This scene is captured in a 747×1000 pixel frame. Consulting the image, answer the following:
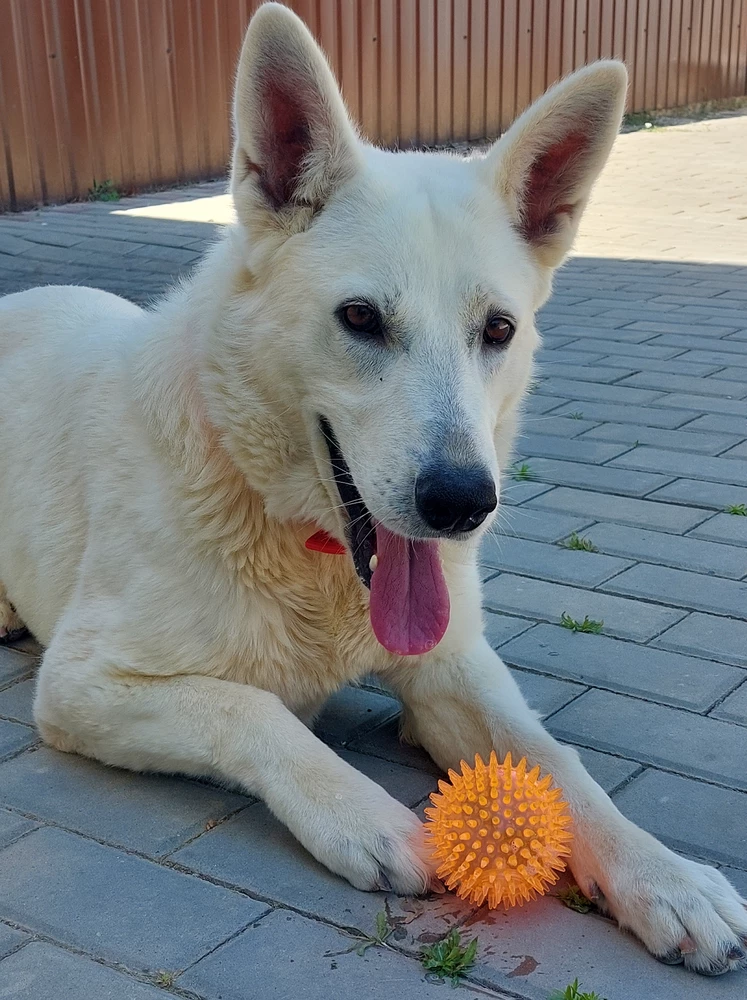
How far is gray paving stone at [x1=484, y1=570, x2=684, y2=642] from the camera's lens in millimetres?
3594

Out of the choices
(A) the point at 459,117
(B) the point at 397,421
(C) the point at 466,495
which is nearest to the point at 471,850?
(C) the point at 466,495

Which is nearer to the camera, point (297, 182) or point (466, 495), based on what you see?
point (466, 495)

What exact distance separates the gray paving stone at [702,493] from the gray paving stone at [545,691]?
1475 millimetres

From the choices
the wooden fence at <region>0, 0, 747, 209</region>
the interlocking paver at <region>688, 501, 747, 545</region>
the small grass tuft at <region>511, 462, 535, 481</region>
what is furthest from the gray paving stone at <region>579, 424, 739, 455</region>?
the wooden fence at <region>0, 0, 747, 209</region>

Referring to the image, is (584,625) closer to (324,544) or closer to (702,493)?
(324,544)

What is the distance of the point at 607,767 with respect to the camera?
9.36ft

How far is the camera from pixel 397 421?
249cm

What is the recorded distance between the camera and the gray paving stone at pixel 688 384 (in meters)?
5.86

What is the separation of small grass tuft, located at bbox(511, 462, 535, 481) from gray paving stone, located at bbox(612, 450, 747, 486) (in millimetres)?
334

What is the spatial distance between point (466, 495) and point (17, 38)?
9.18 meters

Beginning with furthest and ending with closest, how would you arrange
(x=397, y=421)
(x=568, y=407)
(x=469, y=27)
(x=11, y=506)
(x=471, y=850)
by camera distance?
(x=469, y=27) → (x=568, y=407) → (x=11, y=506) → (x=397, y=421) → (x=471, y=850)

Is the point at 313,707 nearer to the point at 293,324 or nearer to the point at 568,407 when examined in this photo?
the point at 293,324

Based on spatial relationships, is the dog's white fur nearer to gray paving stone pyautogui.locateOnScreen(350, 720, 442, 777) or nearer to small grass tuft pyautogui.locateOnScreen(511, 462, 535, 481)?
gray paving stone pyautogui.locateOnScreen(350, 720, 442, 777)

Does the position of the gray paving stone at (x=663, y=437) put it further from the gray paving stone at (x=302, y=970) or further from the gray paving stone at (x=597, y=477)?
the gray paving stone at (x=302, y=970)
